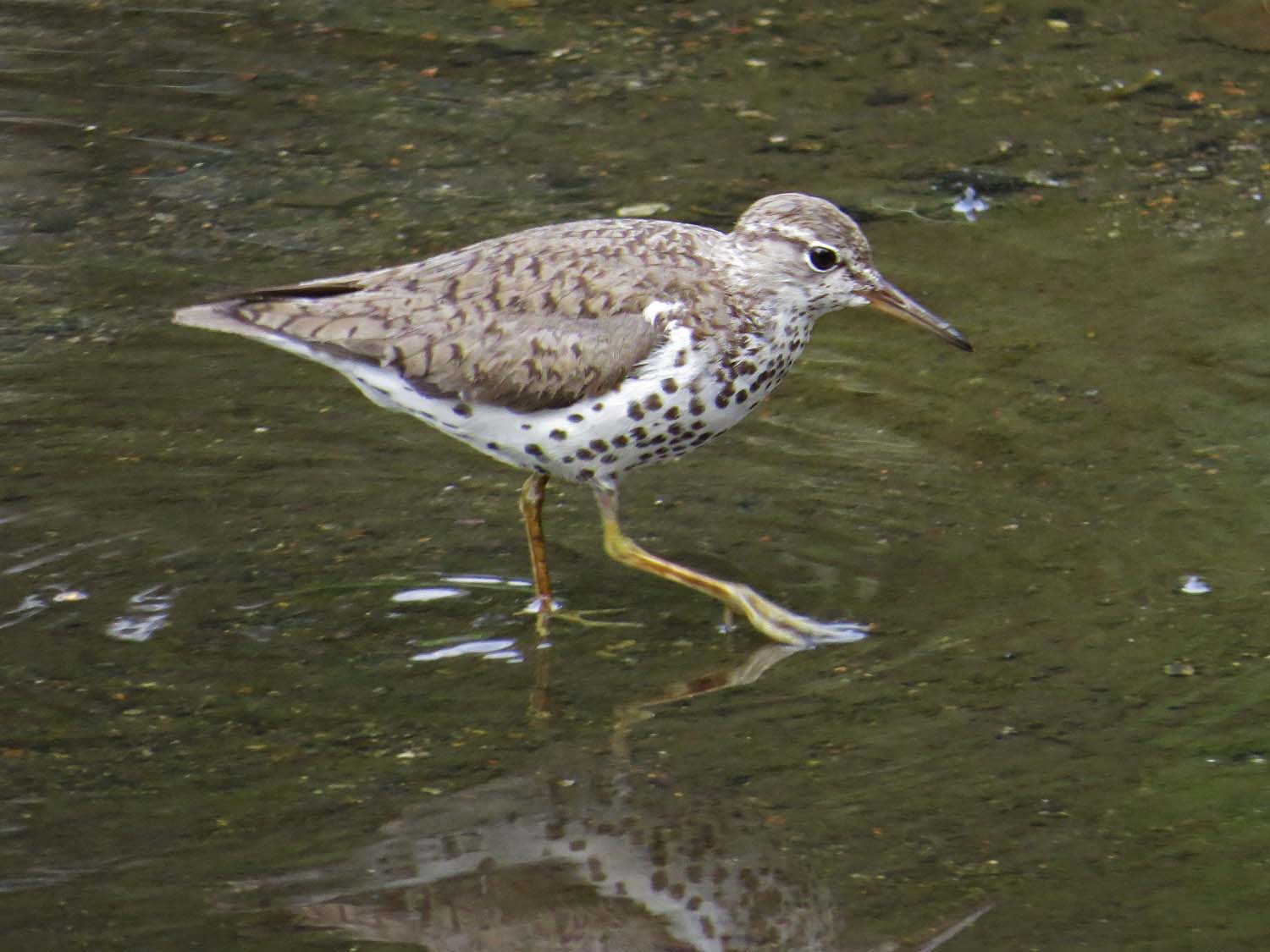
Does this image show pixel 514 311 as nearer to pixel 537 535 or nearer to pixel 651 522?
pixel 537 535

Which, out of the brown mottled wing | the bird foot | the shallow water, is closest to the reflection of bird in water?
the shallow water

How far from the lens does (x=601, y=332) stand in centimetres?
607

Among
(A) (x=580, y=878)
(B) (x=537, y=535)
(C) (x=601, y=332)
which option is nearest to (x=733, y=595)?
(B) (x=537, y=535)

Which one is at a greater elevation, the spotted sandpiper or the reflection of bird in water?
the spotted sandpiper

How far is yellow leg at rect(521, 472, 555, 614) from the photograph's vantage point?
6430mm

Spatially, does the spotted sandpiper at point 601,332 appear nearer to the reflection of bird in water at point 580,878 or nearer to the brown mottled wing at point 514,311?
the brown mottled wing at point 514,311

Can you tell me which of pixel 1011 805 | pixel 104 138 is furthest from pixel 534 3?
pixel 1011 805

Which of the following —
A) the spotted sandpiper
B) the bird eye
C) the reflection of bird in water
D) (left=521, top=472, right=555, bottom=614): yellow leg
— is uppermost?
the bird eye

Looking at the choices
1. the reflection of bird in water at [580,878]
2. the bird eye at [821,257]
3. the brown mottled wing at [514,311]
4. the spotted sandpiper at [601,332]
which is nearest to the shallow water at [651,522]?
the reflection of bird in water at [580,878]

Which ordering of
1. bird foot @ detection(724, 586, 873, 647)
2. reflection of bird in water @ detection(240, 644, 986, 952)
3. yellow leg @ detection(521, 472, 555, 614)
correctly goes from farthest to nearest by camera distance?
yellow leg @ detection(521, 472, 555, 614)
bird foot @ detection(724, 586, 873, 647)
reflection of bird in water @ detection(240, 644, 986, 952)

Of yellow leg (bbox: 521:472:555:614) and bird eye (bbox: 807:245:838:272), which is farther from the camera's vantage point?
yellow leg (bbox: 521:472:555:614)

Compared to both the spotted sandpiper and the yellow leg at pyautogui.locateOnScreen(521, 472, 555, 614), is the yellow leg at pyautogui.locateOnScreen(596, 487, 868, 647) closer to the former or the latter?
the spotted sandpiper

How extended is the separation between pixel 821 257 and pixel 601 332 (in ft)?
2.46

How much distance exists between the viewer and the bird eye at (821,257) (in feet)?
20.4
